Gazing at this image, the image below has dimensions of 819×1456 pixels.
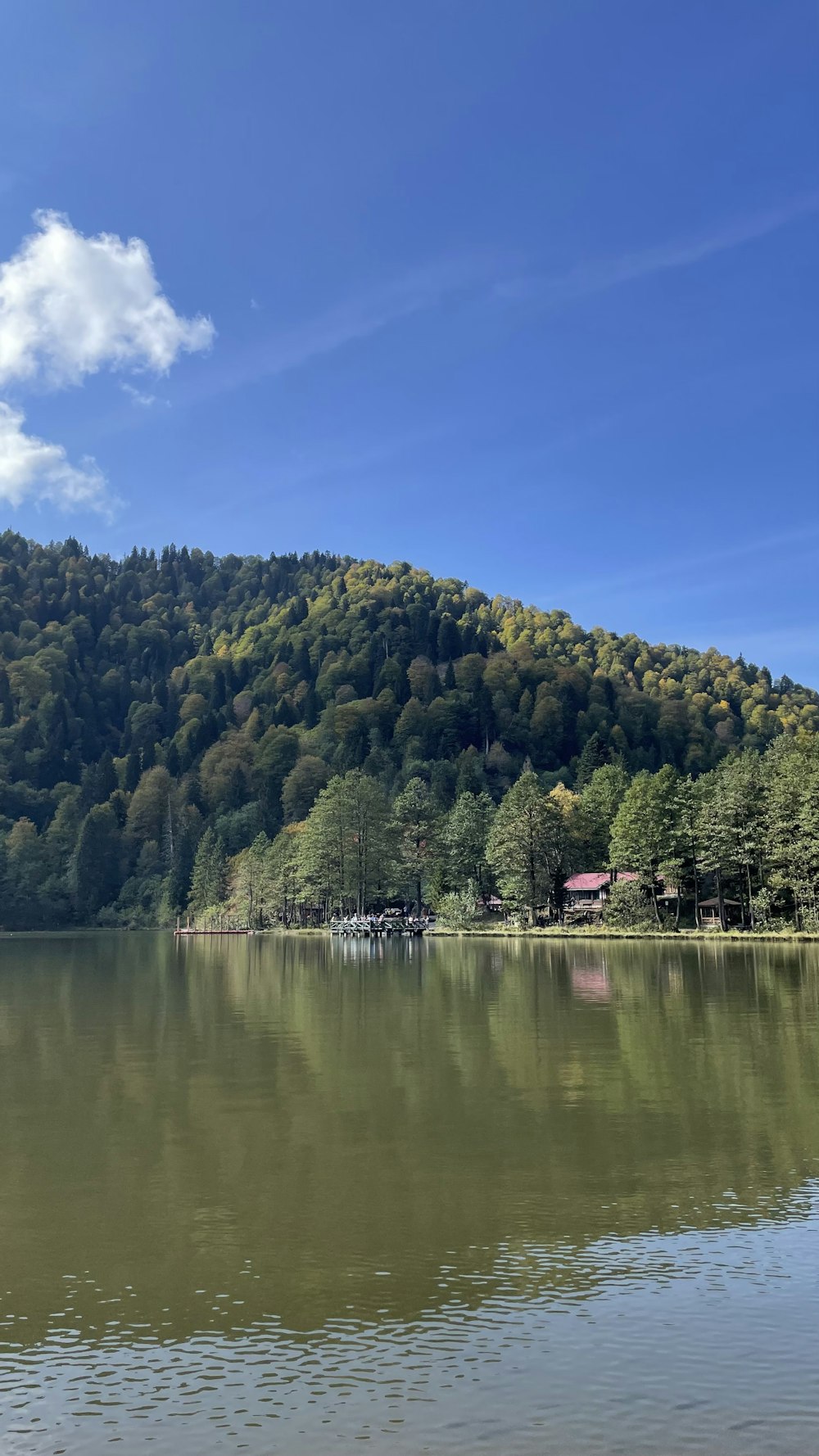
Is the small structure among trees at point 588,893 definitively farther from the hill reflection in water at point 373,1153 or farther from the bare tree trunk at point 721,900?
the hill reflection in water at point 373,1153

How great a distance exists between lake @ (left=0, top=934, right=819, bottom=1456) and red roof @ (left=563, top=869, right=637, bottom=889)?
88.5 meters

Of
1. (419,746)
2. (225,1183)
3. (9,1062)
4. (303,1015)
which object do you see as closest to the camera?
(225,1183)

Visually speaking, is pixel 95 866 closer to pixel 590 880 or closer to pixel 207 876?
pixel 207 876

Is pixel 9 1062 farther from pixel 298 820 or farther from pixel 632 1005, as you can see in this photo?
pixel 298 820

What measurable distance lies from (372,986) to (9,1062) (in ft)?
76.1

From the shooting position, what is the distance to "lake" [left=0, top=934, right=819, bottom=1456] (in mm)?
8211

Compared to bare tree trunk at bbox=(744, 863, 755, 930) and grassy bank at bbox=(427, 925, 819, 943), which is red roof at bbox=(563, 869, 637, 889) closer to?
grassy bank at bbox=(427, 925, 819, 943)

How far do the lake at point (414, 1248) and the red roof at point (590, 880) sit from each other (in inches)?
3485

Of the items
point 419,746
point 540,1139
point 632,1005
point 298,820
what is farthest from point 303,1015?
point 419,746

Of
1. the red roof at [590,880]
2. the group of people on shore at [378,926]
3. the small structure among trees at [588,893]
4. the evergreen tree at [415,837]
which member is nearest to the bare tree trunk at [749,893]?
the small structure among trees at [588,893]

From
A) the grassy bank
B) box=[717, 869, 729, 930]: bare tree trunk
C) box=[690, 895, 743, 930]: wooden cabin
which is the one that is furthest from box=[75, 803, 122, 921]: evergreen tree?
box=[717, 869, 729, 930]: bare tree trunk

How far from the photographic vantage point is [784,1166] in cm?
1470

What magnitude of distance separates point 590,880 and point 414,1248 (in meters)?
108

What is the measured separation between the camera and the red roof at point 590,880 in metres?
114
